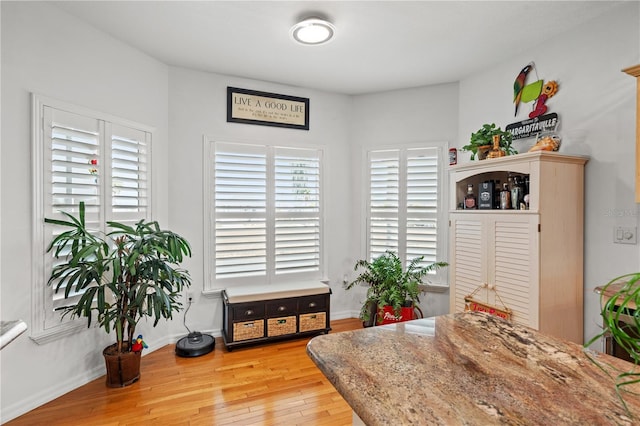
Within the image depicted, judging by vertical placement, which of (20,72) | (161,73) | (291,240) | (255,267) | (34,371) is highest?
(161,73)

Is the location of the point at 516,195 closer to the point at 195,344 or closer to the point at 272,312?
the point at 272,312

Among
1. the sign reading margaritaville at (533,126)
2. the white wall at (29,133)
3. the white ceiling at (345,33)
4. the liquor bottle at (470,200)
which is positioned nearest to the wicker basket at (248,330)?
the white wall at (29,133)

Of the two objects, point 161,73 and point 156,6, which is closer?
point 156,6

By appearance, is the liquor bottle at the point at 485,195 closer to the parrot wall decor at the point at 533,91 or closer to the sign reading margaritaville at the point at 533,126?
the sign reading margaritaville at the point at 533,126

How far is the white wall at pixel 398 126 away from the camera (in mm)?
3797

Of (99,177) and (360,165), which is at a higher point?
(360,165)

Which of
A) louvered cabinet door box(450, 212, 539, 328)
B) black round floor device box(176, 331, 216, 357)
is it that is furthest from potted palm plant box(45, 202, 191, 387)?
louvered cabinet door box(450, 212, 539, 328)

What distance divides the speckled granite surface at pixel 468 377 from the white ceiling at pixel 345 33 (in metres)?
2.20

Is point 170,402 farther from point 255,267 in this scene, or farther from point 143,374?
point 255,267

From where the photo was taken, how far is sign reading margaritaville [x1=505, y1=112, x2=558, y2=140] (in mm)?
2749

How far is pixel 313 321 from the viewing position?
3582mm

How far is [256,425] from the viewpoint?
7.10 ft

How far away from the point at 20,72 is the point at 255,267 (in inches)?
97.0

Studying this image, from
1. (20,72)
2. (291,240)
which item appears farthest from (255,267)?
(20,72)
